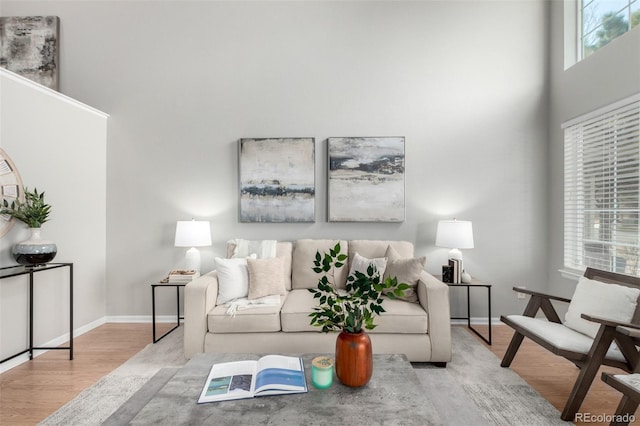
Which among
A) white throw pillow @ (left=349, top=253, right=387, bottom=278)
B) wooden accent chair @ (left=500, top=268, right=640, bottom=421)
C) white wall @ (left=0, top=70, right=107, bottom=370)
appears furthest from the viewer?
white throw pillow @ (left=349, top=253, right=387, bottom=278)

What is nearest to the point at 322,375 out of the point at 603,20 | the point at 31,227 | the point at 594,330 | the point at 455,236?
the point at 594,330

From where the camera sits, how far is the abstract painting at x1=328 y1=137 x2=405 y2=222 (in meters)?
3.52

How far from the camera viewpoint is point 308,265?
3.22m

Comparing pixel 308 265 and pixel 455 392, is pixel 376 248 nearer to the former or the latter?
pixel 308 265

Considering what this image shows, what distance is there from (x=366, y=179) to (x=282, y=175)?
0.92 meters

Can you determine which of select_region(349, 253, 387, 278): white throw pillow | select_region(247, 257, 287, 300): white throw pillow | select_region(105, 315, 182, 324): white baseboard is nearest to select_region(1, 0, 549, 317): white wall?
select_region(105, 315, 182, 324): white baseboard

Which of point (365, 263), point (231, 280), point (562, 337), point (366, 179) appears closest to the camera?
point (562, 337)

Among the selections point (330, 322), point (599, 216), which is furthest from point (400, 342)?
point (599, 216)

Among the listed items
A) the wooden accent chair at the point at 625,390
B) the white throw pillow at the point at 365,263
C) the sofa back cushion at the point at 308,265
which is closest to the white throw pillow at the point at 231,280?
the sofa back cushion at the point at 308,265

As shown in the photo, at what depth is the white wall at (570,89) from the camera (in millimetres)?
2582

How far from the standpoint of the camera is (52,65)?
143 inches

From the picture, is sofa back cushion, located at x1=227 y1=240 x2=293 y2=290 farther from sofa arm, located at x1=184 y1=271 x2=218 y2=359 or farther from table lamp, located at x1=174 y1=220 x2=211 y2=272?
sofa arm, located at x1=184 y1=271 x2=218 y2=359

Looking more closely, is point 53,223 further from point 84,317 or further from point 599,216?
point 599,216

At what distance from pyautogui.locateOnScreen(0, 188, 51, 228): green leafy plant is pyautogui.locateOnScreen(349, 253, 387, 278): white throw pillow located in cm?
263
